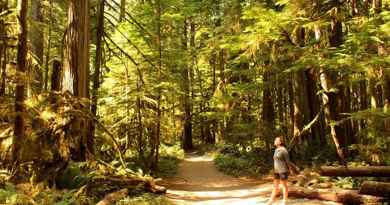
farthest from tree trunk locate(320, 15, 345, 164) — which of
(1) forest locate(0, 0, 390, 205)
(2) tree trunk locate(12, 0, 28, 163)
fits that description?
(2) tree trunk locate(12, 0, 28, 163)

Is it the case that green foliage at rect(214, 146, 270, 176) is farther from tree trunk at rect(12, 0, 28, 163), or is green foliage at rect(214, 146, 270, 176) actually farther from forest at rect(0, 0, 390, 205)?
tree trunk at rect(12, 0, 28, 163)

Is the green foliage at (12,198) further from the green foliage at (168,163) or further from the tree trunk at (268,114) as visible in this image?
the tree trunk at (268,114)

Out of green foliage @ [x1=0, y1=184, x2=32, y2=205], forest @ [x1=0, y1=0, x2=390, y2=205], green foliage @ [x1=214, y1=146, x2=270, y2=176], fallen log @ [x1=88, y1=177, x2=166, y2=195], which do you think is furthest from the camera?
green foliage @ [x1=214, y1=146, x2=270, y2=176]

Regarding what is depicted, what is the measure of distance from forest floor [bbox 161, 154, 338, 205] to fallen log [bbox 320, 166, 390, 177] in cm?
206

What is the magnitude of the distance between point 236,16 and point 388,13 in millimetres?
11107

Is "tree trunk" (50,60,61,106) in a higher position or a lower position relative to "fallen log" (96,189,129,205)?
higher

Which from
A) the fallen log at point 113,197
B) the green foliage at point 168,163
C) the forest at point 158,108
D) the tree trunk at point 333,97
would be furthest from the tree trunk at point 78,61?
the tree trunk at point 333,97

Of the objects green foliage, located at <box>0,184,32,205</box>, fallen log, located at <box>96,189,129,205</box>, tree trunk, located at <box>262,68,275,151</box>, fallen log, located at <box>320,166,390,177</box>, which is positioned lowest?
fallen log, located at <box>96,189,129,205</box>

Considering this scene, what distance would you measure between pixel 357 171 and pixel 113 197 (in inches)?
287

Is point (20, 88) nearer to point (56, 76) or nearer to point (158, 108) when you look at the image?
point (56, 76)

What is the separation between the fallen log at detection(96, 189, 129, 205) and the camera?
33.2 feet

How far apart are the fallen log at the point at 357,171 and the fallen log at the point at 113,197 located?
6.48m

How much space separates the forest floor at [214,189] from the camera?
13.0 metres

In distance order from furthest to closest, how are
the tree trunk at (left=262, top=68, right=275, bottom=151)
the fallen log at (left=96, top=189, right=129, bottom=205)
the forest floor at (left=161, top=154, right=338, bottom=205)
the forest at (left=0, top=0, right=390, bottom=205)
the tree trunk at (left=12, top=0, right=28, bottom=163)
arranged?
the tree trunk at (left=262, top=68, right=275, bottom=151) < the forest floor at (left=161, top=154, right=338, bottom=205) < the forest at (left=0, top=0, right=390, bottom=205) < the fallen log at (left=96, top=189, right=129, bottom=205) < the tree trunk at (left=12, top=0, right=28, bottom=163)
